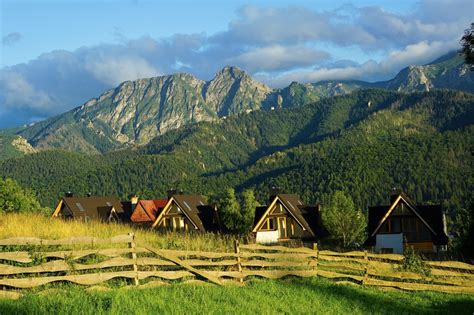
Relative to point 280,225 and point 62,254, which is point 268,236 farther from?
point 62,254

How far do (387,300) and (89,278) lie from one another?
10236 mm

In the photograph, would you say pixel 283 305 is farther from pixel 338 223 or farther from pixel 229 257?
pixel 338 223

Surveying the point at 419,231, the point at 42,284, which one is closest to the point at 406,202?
the point at 419,231

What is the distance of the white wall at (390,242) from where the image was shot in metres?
53.8

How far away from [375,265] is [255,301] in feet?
27.7

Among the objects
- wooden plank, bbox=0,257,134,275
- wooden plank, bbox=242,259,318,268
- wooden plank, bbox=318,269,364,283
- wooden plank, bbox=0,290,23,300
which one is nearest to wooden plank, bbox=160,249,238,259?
wooden plank, bbox=242,259,318,268

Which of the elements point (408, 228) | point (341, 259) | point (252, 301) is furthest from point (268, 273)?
point (408, 228)

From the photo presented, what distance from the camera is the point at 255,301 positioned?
16.0 m

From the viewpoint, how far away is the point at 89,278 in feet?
49.8

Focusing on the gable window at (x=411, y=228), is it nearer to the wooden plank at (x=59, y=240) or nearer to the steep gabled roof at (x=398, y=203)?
the steep gabled roof at (x=398, y=203)

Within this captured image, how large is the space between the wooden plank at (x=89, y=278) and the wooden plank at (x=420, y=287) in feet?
28.2

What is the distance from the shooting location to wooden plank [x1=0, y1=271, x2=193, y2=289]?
14.3 meters

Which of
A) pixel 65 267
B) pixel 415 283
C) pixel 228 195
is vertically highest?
Answer: pixel 228 195

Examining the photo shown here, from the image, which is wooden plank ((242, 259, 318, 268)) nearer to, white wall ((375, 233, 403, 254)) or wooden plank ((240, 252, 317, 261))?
wooden plank ((240, 252, 317, 261))
